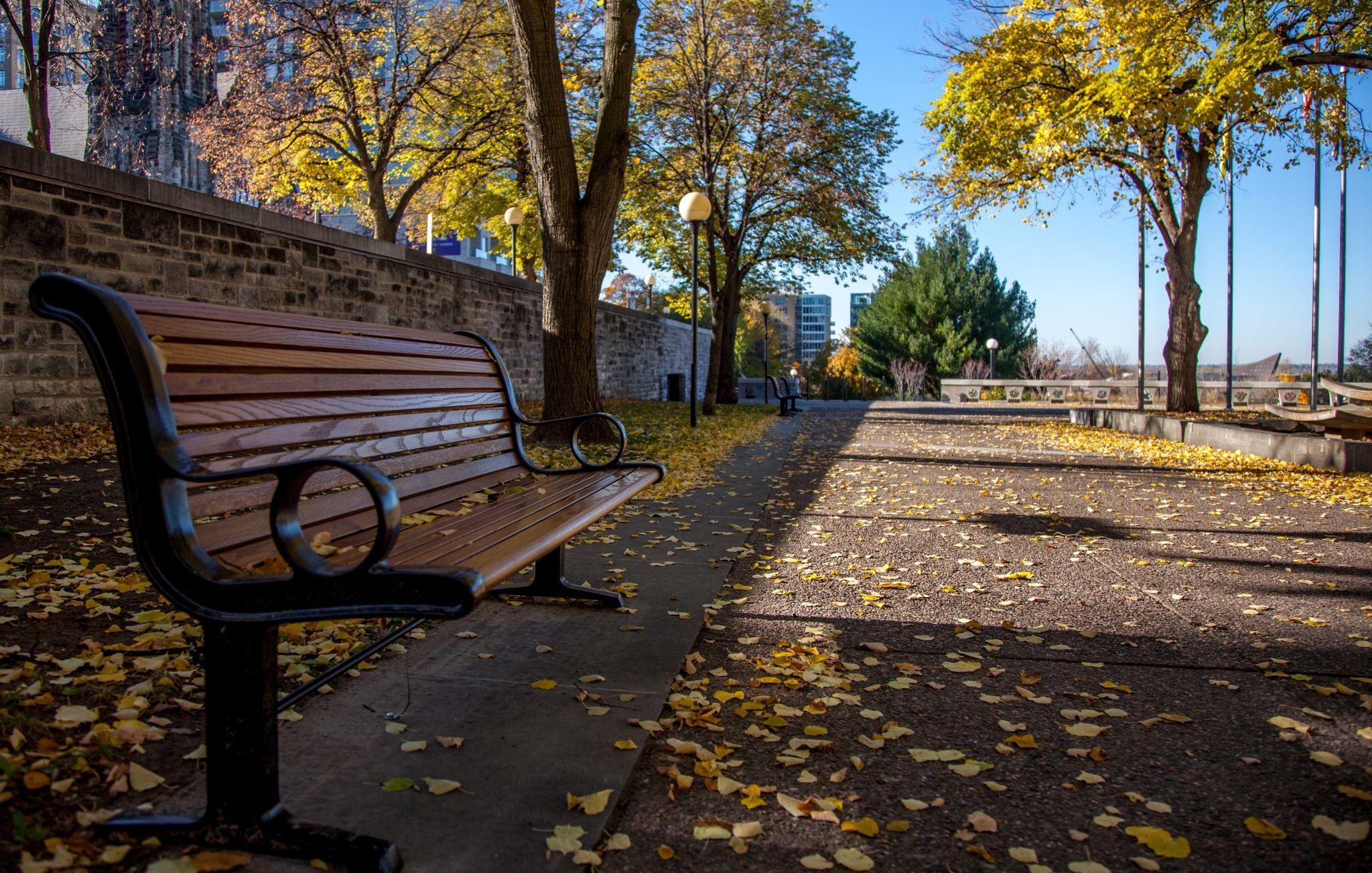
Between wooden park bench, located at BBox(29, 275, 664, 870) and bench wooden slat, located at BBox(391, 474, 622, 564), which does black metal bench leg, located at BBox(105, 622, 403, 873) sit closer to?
wooden park bench, located at BBox(29, 275, 664, 870)

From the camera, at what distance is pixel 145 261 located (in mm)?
8133

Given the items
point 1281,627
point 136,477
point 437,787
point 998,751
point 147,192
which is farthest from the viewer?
point 147,192

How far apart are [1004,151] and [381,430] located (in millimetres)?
16673

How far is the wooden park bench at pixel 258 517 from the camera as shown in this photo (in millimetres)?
1804

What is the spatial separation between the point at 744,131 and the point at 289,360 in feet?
69.1

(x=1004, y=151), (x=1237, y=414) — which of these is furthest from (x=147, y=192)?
(x=1237, y=414)

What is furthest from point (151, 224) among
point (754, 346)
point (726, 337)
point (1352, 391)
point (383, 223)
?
point (754, 346)

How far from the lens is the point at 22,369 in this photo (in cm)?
711

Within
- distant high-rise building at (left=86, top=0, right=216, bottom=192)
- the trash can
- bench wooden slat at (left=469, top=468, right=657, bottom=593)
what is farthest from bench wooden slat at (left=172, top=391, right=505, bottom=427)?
the trash can

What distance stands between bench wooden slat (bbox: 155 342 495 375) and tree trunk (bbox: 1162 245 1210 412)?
54.1 ft

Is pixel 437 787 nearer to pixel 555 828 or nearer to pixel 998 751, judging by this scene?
pixel 555 828

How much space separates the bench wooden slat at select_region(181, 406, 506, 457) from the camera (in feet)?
6.72

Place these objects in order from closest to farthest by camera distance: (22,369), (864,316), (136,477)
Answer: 1. (136,477)
2. (22,369)
3. (864,316)

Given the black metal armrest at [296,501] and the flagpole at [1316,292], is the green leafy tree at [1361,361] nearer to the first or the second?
the flagpole at [1316,292]
